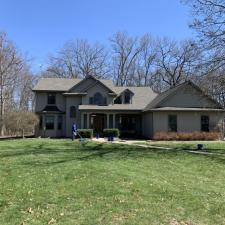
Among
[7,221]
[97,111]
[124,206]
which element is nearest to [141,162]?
[124,206]

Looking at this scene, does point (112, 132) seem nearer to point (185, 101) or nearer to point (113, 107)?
point (113, 107)

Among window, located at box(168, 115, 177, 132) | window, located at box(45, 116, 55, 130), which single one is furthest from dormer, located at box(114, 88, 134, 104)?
window, located at box(45, 116, 55, 130)

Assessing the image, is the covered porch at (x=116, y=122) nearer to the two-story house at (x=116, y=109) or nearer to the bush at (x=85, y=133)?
the two-story house at (x=116, y=109)

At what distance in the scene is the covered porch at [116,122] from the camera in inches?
1665

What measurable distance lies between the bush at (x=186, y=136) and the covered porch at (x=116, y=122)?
6057 mm

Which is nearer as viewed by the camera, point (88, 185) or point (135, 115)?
point (88, 185)

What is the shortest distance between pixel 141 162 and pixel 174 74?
47151mm

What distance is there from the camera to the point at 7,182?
11.2 m

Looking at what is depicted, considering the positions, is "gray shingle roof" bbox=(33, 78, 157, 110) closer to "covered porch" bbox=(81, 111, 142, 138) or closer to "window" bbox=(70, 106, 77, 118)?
"covered porch" bbox=(81, 111, 142, 138)

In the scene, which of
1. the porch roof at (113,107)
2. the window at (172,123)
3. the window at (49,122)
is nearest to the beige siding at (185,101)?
the window at (172,123)

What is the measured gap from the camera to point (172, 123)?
39.0 meters

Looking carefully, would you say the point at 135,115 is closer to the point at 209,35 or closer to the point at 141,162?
the point at 209,35

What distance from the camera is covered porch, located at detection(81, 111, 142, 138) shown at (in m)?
42.3

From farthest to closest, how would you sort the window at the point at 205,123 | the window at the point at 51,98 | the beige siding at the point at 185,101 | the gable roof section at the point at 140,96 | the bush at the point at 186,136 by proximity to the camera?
the window at the point at 51,98
the gable roof section at the point at 140,96
the window at the point at 205,123
the beige siding at the point at 185,101
the bush at the point at 186,136
